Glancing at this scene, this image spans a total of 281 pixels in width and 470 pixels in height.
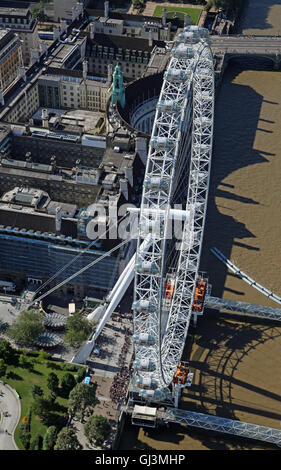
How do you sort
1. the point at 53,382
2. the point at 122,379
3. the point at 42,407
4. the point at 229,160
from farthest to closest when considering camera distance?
the point at 229,160, the point at 122,379, the point at 53,382, the point at 42,407

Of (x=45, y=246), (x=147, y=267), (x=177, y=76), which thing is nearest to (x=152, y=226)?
(x=147, y=267)

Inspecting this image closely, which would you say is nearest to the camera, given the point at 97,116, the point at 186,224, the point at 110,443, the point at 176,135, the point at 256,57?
the point at 110,443

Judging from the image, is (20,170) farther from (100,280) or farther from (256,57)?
(256,57)

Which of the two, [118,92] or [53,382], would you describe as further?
[118,92]

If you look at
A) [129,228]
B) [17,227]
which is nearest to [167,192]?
[129,228]

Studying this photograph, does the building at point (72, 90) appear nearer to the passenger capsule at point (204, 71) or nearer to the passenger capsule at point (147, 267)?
the passenger capsule at point (204, 71)

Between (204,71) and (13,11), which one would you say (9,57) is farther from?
(204,71)
